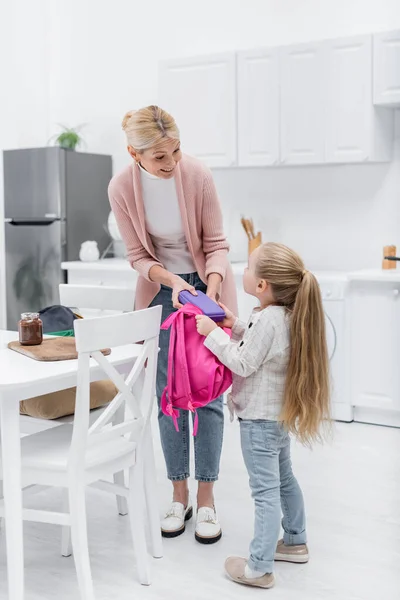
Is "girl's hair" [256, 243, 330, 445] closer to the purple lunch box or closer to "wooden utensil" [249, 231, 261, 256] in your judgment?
the purple lunch box

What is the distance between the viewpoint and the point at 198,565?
2.52 metres

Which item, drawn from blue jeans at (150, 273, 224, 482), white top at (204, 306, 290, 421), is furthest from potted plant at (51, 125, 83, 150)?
white top at (204, 306, 290, 421)

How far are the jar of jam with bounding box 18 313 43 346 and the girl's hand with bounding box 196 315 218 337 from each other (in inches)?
20.6

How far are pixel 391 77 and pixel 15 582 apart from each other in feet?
10.5

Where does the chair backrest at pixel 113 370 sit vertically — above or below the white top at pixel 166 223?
below

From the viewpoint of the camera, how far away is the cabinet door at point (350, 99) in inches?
166

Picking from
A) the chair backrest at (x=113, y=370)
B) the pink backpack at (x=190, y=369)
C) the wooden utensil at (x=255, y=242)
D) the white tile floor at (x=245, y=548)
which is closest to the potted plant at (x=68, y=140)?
the wooden utensil at (x=255, y=242)

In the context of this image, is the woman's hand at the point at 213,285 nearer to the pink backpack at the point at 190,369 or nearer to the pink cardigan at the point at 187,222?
the pink cardigan at the point at 187,222

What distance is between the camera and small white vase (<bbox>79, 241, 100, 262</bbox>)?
511 cm

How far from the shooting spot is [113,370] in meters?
2.17

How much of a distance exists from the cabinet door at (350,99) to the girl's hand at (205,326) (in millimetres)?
2323

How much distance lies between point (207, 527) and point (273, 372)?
0.73 meters

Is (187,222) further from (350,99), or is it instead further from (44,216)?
(44,216)

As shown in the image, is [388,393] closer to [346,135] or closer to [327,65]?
[346,135]
